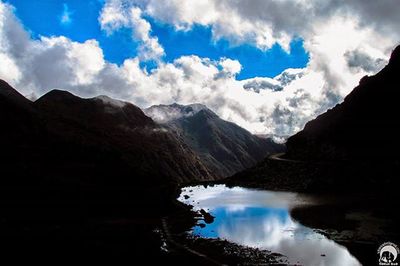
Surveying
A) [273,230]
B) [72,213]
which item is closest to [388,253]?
[273,230]

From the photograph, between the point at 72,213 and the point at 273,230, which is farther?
the point at 72,213

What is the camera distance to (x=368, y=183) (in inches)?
6225

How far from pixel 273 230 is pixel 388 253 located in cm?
3099

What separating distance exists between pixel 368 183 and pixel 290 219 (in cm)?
5949

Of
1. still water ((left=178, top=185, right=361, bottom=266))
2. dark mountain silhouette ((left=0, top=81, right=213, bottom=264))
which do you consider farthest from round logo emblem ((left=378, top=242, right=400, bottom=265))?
dark mountain silhouette ((left=0, top=81, right=213, bottom=264))

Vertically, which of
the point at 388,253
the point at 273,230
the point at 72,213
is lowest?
the point at 388,253

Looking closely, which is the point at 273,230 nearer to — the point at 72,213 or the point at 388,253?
the point at 388,253

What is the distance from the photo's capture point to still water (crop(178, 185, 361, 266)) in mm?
72188

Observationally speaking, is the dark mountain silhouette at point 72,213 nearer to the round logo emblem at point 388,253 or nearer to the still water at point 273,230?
the still water at point 273,230

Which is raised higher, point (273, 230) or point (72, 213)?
point (72, 213)

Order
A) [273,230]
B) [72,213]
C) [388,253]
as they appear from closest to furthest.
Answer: [388,253]
[273,230]
[72,213]

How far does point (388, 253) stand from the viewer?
69750mm

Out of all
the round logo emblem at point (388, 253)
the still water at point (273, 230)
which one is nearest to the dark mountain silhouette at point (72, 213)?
the still water at point (273, 230)

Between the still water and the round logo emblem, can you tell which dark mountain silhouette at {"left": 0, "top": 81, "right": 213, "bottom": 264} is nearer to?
the still water
